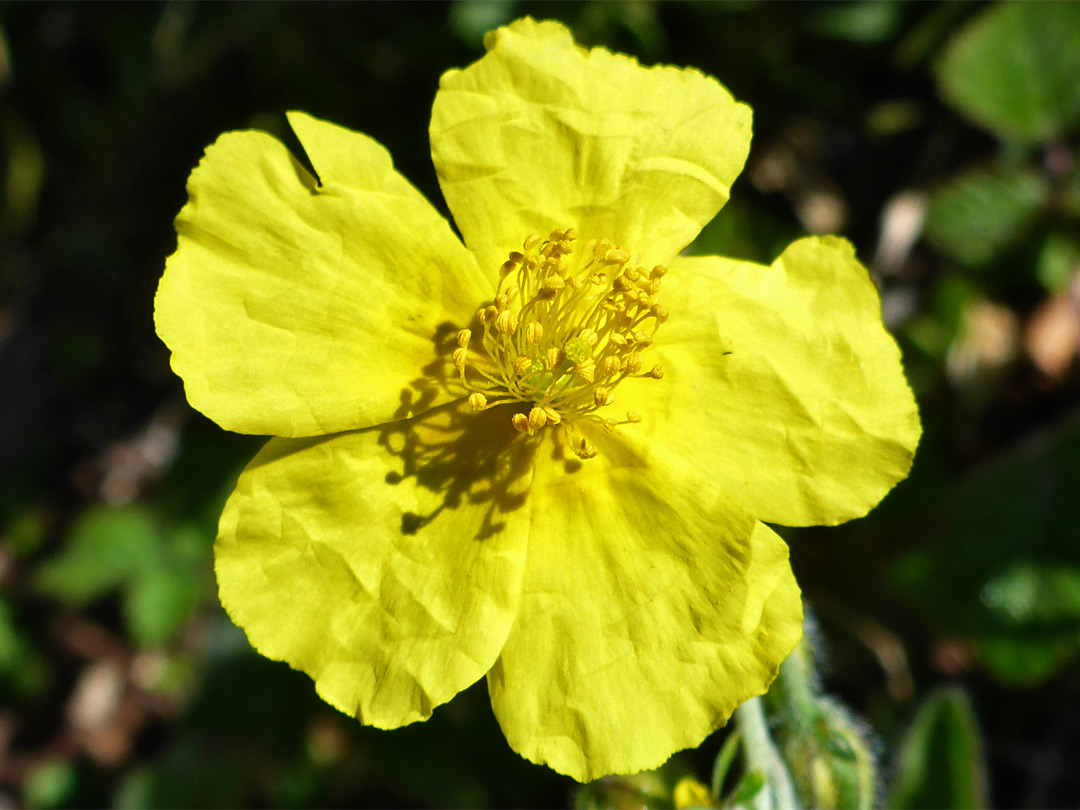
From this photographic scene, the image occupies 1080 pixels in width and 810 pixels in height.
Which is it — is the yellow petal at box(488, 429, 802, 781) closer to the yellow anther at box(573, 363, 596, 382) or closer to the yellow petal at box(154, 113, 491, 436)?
the yellow anther at box(573, 363, 596, 382)

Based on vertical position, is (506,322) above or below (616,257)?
below

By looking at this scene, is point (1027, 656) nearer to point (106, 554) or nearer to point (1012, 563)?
point (1012, 563)

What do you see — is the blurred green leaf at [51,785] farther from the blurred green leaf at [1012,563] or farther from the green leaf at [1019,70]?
the green leaf at [1019,70]

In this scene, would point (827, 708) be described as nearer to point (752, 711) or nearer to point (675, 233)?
point (752, 711)

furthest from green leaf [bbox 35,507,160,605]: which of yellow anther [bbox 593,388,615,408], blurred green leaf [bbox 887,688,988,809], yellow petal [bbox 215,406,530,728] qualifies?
blurred green leaf [bbox 887,688,988,809]

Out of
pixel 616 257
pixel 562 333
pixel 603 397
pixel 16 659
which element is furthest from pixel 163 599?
pixel 616 257

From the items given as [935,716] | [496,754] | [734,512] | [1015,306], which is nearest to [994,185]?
[1015,306]
